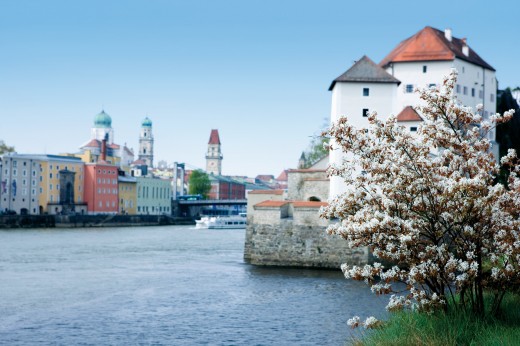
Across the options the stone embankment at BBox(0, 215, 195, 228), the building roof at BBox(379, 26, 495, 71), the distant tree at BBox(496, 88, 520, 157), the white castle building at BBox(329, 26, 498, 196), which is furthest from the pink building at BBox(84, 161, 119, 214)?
A: the distant tree at BBox(496, 88, 520, 157)

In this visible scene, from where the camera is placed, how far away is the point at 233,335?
18.6 m

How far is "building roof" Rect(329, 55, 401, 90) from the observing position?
123 ft

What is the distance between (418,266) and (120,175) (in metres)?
111

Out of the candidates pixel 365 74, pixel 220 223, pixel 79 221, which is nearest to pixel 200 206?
pixel 220 223

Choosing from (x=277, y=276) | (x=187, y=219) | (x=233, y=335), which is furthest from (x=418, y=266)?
(x=187, y=219)

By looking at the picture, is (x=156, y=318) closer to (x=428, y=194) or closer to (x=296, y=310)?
(x=296, y=310)

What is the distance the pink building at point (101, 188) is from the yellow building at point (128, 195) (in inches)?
93.2

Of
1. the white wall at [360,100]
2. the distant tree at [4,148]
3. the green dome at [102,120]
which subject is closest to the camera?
the white wall at [360,100]

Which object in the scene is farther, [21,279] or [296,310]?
[21,279]

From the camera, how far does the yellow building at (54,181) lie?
329 ft

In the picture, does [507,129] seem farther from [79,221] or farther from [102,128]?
[102,128]

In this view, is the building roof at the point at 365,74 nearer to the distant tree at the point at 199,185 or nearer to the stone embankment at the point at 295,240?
the stone embankment at the point at 295,240

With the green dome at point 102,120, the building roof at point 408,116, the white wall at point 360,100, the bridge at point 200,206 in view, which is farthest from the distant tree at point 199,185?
the white wall at point 360,100

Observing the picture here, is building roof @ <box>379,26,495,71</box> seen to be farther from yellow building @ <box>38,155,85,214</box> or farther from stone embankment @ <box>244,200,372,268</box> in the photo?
yellow building @ <box>38,155,85,214</box>
